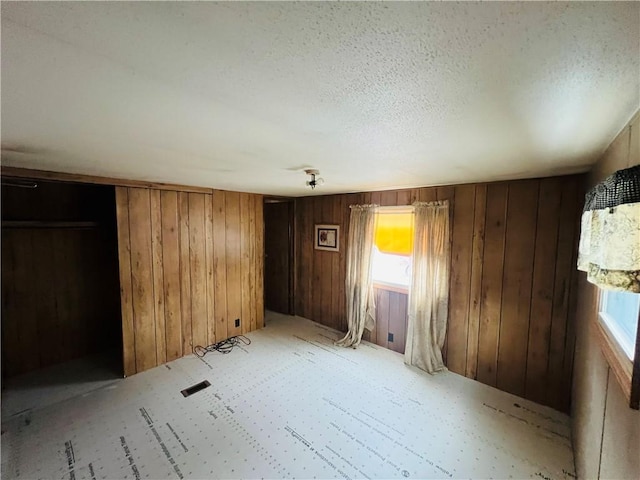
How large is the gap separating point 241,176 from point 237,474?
2409 millimetres

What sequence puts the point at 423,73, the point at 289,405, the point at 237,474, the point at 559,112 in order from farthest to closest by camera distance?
the point at 289,405, the point at 237,474, the point at 559,112, the point at 423,73

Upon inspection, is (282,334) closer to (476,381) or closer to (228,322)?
(228,322)

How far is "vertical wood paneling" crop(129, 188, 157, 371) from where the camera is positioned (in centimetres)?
304

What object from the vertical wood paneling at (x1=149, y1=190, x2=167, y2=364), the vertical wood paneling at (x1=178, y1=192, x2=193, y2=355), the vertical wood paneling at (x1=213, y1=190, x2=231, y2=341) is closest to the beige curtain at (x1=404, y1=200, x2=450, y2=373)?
the vertical wood paneling at (x1=213, y1=190, x2=231, y2=341)

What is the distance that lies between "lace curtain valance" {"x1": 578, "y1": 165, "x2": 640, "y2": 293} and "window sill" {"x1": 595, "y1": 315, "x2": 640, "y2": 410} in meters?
0.23

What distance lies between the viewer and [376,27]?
62 centimetres

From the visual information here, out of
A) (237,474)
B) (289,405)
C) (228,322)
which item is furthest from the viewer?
(228,322)

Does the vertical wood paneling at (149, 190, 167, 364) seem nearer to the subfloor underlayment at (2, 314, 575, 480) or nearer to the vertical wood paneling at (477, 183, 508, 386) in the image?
the subfloor underlayment at (2, 314, 575, 480)

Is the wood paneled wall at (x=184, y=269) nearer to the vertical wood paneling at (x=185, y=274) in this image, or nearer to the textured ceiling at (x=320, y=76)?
the vertical wood paneling at (x=185, y=274)

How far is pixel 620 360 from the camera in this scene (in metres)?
1.10

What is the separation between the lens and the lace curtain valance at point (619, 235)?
2.94 feet

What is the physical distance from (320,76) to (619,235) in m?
1.17

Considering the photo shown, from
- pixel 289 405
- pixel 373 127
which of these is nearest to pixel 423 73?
pixel 373 127

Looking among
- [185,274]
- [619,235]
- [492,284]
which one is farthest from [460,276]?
[185,274]
